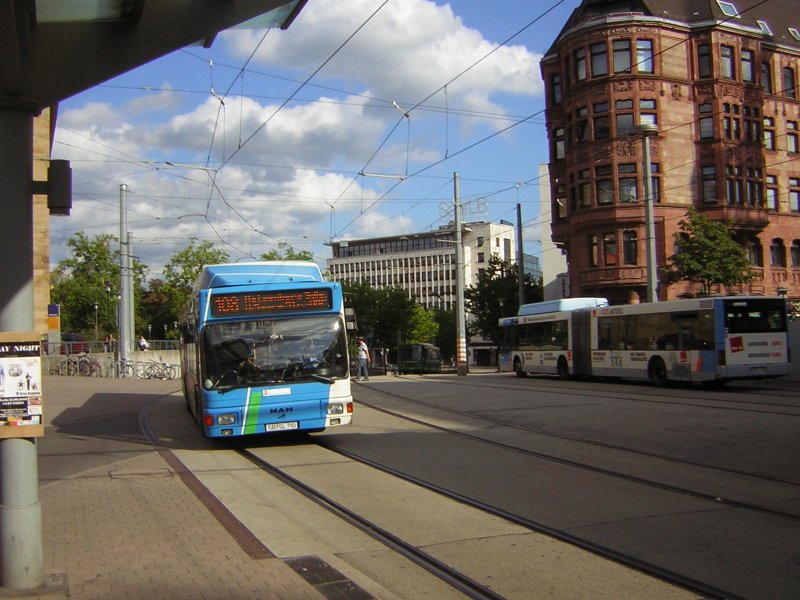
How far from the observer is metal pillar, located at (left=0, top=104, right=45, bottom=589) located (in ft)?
17.5

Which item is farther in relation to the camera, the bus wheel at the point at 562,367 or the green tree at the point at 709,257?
the green tree at the point at 709,257

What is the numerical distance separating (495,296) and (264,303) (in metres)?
44.4

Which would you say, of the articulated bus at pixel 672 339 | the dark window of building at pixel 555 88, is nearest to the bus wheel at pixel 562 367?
the articulated bus at pixel 672 339

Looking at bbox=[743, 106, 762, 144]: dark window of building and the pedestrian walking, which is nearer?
the pedestrian walking

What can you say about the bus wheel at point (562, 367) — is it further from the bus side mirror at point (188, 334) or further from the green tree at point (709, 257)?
the bus side mirror at point (188, 334)

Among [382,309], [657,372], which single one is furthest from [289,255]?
[657,372]

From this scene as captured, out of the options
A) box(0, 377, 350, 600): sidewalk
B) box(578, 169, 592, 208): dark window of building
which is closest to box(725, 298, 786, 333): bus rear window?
box(0, 377, 350, 600): sidewalk

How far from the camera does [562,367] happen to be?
3106 cm

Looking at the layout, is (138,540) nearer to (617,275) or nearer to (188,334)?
(188,334)

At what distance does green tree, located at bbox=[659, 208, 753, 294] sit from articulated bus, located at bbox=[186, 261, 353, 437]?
24.8 metres

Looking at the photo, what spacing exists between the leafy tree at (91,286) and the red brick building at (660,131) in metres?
30.6

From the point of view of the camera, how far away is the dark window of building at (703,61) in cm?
4309

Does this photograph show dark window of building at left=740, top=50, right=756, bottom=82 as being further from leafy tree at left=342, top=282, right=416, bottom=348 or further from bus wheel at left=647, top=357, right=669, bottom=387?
leafy tree at left=342, top=282, right=416, bottom=348

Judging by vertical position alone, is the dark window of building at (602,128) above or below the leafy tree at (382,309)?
above
